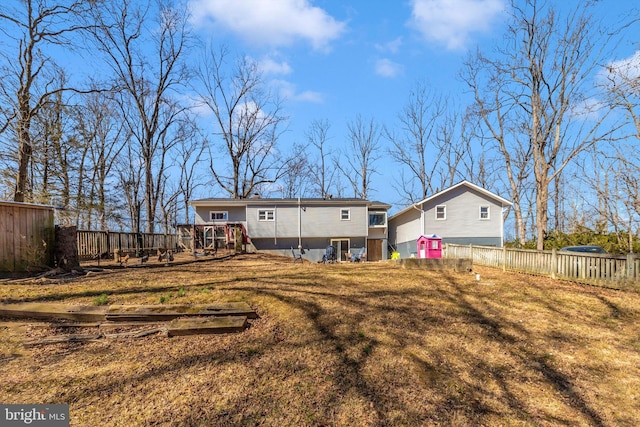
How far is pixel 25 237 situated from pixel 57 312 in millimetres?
5681

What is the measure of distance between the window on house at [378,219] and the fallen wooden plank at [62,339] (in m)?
22.6

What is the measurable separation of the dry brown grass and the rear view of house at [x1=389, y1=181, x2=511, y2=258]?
1707 centimetres

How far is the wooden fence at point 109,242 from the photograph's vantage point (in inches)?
547

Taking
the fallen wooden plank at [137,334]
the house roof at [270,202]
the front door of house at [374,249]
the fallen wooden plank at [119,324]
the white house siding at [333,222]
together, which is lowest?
the front door of house at [374,249]

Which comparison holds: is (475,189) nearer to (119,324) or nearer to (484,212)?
(484,212)

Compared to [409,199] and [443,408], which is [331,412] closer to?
[443,408]

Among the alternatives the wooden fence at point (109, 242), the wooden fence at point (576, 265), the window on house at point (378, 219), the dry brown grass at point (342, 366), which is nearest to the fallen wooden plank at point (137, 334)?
the dry brown grass at point (342, 366)

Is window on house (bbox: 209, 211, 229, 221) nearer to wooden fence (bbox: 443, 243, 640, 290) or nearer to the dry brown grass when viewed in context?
the dry brown grass

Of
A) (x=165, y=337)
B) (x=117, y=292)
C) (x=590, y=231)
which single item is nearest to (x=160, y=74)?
(x=117, y=292)

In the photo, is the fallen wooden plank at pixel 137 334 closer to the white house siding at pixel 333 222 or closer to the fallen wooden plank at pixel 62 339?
the fallen wooden plank at pixel 62 339

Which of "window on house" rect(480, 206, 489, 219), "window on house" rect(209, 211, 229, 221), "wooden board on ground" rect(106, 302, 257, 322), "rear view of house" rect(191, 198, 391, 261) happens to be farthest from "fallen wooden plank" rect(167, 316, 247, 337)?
"window on house" rect(480, 206, 489, 219)

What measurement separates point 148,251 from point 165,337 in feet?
47.3

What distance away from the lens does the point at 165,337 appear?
4684mm

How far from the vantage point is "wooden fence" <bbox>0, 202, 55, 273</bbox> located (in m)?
8.75
